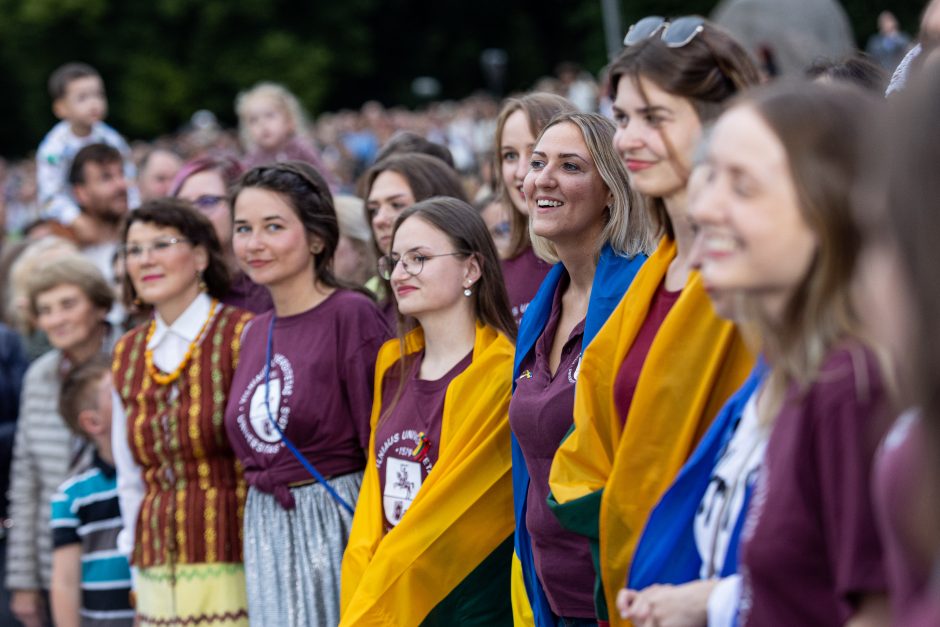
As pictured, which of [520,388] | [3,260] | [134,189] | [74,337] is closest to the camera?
[520,388]

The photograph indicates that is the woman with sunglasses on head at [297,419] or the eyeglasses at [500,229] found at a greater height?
the eyeglasses at [500,229]

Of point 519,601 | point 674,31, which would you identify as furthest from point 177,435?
point 674,31

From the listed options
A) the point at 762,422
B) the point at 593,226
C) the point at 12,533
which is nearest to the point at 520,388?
the point at 593,226

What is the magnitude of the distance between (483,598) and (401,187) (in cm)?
175

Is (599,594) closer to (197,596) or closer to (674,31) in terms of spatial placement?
(674,31)

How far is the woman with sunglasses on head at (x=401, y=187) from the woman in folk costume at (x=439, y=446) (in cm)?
69

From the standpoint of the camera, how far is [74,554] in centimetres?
527

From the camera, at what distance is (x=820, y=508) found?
206 cm

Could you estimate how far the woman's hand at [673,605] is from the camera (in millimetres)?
2400

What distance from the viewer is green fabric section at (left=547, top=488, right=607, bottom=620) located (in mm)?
3049

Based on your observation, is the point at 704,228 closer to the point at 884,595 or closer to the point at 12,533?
the point at 884,595

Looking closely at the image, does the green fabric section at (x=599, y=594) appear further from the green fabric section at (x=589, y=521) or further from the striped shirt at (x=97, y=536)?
the striped shirt at (x=97, y=536)

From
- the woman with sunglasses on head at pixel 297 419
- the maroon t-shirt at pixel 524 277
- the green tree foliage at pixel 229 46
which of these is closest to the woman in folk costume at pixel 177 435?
the woman with sunglasses on head at pixel 297 419

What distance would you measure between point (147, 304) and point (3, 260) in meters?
3.35
